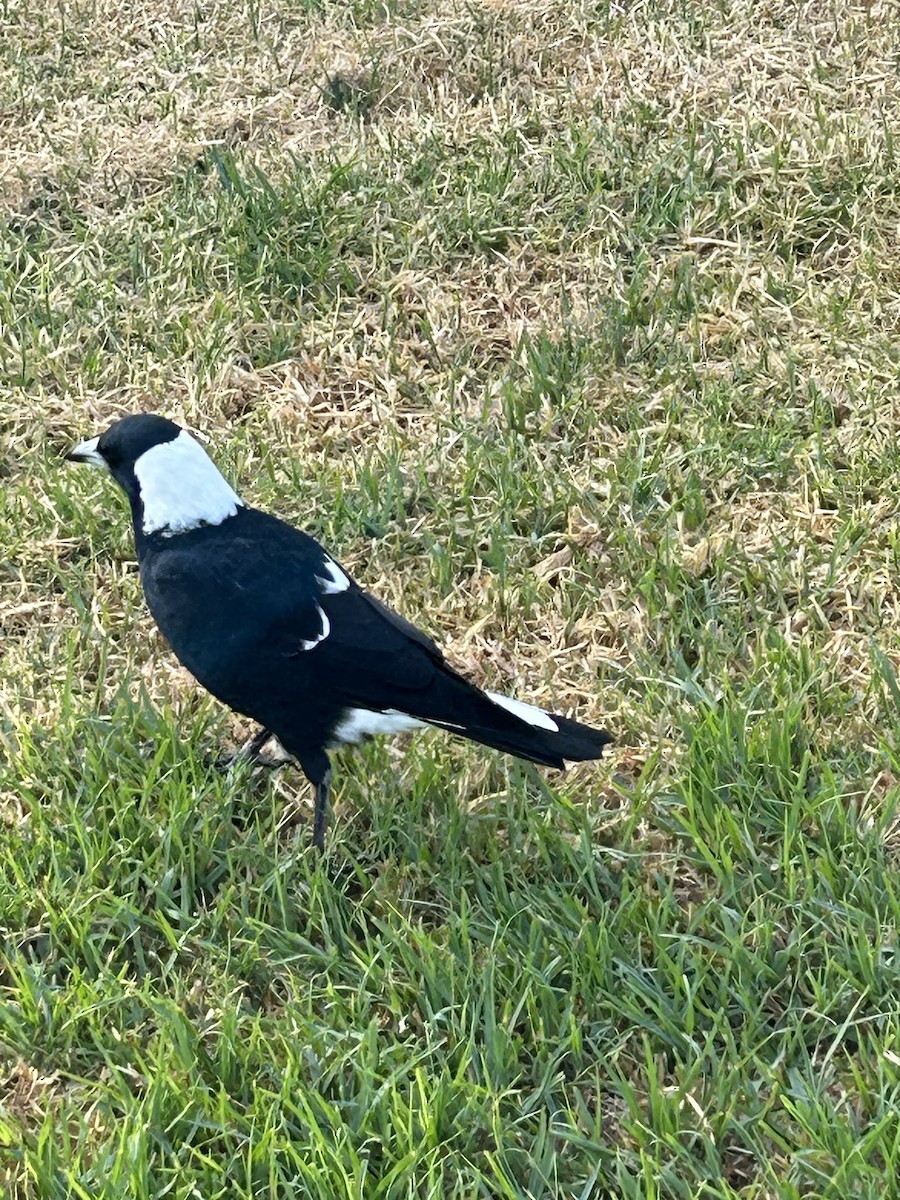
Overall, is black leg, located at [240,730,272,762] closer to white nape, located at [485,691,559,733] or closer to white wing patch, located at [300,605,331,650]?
white wing patch, located at [300,605,331,650]

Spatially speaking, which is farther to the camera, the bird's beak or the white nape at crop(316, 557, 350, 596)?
the bird's beak

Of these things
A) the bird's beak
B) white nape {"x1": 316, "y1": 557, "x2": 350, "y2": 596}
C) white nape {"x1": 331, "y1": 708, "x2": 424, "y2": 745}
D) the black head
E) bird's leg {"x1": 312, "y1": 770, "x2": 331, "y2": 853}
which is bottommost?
bird's leg {"x1": 312, "y1": 770, "x2": 331, "y2": 853}

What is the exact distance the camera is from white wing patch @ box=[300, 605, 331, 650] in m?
2.56

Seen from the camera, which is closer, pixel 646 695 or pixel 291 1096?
pixel 291 1096

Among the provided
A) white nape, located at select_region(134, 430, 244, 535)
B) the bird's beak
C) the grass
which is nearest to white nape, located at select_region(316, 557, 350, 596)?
white nape, located at select_region(134, 430, 244, 535)

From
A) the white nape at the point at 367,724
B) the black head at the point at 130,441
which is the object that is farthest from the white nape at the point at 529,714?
the black head at the point at 130,441

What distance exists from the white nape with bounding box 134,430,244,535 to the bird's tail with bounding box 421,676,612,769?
618 millimetres

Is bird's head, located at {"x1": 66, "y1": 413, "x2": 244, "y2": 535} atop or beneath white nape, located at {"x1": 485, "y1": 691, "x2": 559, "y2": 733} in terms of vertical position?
atop

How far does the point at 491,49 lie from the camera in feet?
15.4

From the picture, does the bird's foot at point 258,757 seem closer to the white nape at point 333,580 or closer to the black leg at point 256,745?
the black leg at point 256,745

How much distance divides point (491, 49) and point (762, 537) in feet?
7.77

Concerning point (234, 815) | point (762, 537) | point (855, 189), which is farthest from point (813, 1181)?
point (855, 189)

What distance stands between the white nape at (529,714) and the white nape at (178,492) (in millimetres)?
680

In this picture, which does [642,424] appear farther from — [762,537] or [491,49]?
[491,49]
